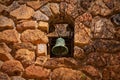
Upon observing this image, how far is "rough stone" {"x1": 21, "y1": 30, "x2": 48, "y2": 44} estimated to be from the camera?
3637 millimetres

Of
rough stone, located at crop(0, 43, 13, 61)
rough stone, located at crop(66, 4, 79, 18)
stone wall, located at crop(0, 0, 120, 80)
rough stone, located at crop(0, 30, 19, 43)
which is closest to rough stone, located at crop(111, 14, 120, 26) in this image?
stone wall, located at crop(0, 0, 120, 80)

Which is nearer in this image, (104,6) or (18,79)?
(18,79)

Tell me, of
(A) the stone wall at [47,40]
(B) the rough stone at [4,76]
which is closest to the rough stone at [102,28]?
(A) the stone wall at [47,40]

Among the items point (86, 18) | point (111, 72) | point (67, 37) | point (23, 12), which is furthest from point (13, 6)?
point (111, 72)

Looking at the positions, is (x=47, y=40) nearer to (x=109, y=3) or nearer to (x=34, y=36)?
(x=34, y=36)

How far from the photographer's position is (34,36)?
12.0 feet

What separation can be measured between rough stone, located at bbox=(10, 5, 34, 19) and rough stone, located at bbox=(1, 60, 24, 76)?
54 cm

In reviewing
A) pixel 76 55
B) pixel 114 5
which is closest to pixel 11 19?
pixel 76 55

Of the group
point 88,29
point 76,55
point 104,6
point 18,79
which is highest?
point 104,6

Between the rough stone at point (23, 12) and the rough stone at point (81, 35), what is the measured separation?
1.76 feet

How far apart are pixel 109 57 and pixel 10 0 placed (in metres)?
1.32

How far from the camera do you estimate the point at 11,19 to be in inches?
150

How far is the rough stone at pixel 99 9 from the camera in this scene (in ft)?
12.3

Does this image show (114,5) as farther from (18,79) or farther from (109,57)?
(18,79)
